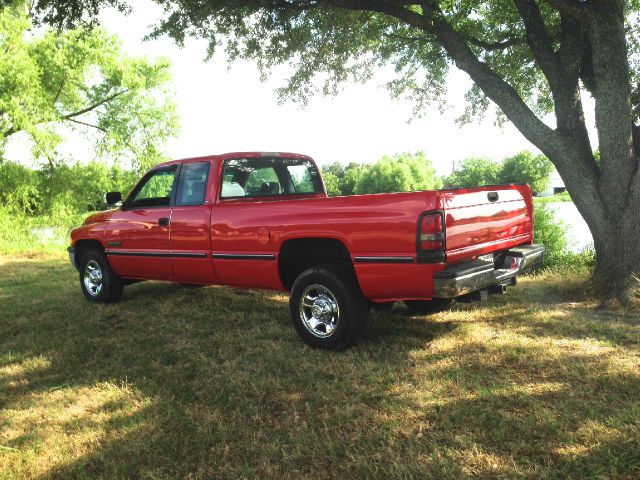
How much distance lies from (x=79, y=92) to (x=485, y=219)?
70.5 feet

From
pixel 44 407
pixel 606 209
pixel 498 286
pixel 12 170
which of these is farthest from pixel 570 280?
pixel 12 170

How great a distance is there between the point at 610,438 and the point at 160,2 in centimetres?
989

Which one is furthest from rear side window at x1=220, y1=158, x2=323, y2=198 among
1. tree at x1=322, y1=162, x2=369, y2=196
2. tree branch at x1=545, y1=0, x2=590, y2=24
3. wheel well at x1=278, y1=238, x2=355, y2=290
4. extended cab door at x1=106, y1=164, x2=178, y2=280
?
tree at x1=322, y1=162, x2=369, y2=196

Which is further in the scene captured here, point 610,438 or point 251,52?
point 251,52

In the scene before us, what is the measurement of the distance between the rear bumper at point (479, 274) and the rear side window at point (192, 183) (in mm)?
3043

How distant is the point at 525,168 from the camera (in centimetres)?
5228

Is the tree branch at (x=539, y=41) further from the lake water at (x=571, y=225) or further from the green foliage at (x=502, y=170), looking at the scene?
the green foliage at (x=502, y=170)

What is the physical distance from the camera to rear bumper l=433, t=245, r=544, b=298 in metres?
3.98

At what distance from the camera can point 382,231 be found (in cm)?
420

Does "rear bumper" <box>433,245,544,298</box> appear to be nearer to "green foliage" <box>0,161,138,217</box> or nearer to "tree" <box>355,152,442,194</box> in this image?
"green foliage" <box>0,161,138,217</box>

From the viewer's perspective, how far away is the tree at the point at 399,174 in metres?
91.4

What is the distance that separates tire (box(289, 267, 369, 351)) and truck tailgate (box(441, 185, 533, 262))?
38.7 inches

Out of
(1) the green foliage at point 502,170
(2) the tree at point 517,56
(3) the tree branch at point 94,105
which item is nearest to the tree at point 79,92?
(3) the tree branch at point 94,105

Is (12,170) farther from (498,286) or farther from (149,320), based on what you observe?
(498,286)
